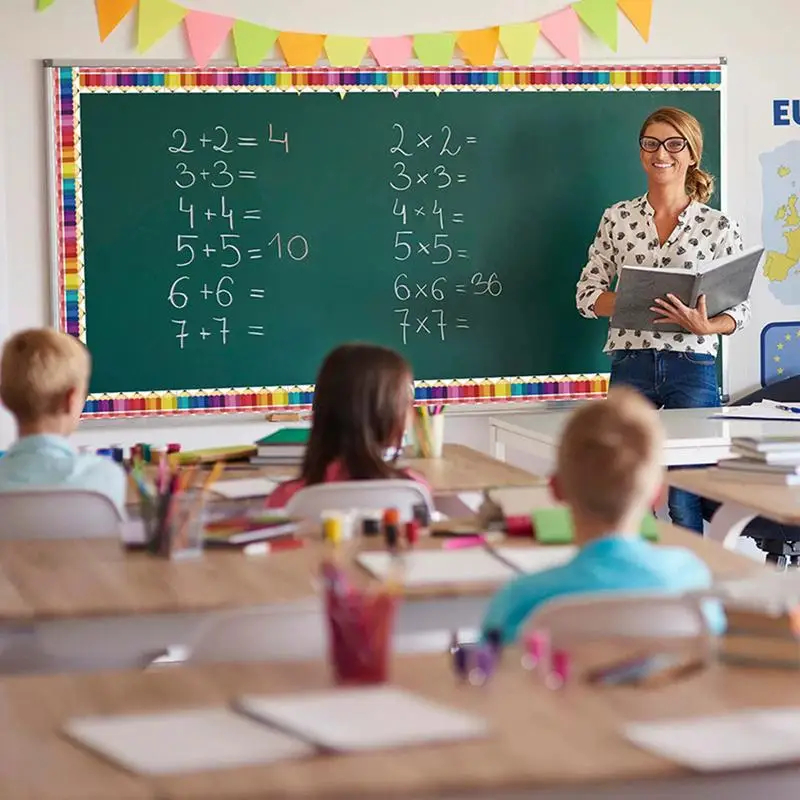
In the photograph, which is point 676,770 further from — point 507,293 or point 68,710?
point 507,293

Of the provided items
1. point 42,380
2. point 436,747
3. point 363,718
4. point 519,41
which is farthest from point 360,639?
point 519,41

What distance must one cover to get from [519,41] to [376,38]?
54 cm

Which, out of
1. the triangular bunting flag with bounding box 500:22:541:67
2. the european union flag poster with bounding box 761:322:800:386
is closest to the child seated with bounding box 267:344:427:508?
the triangular bunting flag with bounding box 500:22:541:67

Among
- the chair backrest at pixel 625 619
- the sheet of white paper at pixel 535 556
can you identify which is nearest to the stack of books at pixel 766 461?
the sheet of white paper at pixel 535 556

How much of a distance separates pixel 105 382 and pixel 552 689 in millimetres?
4038

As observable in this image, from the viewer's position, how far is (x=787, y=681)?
1844 millimetres

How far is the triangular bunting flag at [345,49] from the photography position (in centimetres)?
565

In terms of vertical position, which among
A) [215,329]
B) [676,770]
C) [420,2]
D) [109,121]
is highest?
[420,2]

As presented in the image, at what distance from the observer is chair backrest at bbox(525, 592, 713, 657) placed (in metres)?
1.92

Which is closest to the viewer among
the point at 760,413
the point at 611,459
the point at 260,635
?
the point at 260,635

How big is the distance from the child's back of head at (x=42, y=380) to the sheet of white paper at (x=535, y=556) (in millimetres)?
1074

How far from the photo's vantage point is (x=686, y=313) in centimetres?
523

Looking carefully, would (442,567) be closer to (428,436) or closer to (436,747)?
(436,747)

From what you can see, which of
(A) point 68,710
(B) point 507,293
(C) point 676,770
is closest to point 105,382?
(B) point 507,293
